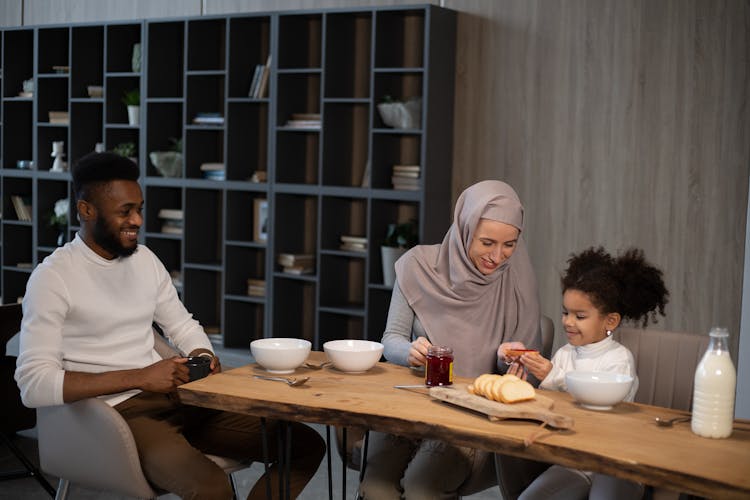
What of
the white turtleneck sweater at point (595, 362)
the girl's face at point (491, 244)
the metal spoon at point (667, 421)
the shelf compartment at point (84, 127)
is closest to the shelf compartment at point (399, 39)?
the shelf compartment at point (84, 127)

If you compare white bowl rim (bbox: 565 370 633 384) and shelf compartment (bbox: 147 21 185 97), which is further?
shelf compartment (bbox: 147 21 185 97)

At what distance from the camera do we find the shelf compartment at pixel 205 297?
6090 mm

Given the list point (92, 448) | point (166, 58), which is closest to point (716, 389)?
point (92, 448)

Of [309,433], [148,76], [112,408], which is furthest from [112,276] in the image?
[148,76]

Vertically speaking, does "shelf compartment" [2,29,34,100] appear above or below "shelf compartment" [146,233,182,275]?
above

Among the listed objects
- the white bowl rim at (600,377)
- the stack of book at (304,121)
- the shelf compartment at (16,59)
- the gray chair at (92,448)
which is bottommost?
the gray chair at (92,448)

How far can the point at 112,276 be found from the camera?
290cm

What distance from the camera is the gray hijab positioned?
9.93 feet

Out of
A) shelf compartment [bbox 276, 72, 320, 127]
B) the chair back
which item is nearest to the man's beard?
the chair back

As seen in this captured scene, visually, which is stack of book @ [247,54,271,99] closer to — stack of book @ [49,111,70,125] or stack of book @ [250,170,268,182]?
stack of book @ [250,170,268,182]

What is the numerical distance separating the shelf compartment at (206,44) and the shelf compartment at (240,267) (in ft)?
3.96

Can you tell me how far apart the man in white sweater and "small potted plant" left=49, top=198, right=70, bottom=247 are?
379 cm

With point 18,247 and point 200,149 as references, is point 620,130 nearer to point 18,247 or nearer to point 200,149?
point 200,149

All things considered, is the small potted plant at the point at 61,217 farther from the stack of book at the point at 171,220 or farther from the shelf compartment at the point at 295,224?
the shelf compartment at the point at 295,224
